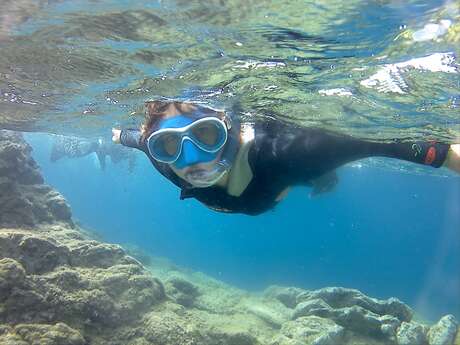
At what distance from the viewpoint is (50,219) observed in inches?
552

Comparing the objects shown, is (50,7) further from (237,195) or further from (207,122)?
(237,195)

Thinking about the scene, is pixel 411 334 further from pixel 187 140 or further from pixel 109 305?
pixel 187 140

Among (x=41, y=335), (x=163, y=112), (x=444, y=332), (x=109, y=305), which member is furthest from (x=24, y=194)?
(x=444, y=332)

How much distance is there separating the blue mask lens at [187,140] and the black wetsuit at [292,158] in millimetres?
787

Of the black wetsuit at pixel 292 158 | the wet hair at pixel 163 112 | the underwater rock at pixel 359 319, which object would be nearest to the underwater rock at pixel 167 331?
the black wetsuit at pixel 292 158

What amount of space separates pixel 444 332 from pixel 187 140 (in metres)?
9.38

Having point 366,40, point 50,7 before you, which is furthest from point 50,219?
point 366,40

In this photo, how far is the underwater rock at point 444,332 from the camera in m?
10.5

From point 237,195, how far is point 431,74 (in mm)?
6174

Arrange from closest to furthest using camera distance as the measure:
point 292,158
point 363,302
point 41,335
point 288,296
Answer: point 292,158
point 41,335
point 363,302
point 288,296

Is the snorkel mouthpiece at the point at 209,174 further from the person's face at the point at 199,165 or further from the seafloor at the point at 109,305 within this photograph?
the seafloor at the point at 109,305

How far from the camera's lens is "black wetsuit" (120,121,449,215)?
6.19 metres

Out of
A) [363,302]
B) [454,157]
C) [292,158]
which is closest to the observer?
[454,157]

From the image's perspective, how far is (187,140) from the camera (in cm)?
626
